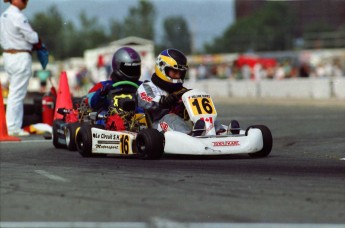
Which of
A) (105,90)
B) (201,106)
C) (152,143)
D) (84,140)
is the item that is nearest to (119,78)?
(105,90)

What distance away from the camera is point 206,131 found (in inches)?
411

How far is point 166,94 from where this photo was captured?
11258 mm

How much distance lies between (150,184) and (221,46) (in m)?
154

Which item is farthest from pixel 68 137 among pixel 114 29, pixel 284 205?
pixel 114 29

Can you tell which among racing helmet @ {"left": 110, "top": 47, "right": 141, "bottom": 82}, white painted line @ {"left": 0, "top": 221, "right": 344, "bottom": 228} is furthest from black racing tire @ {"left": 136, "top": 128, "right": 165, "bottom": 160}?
white painted line @ {"left": 0, "top": 221, "right": 344, "bottom": 228}

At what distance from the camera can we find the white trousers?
50.4 ft

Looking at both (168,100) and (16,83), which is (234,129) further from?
(16,83)

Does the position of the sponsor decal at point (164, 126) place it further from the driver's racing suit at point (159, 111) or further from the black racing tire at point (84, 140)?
A: the black racing tire at point (84, 140)

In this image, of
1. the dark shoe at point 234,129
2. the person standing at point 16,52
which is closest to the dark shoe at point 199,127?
the dark shoe at point 234,129

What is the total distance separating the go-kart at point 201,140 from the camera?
33.3ft

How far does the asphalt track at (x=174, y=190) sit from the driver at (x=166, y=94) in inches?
14.9

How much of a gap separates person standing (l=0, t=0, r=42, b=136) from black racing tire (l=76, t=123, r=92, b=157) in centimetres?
406

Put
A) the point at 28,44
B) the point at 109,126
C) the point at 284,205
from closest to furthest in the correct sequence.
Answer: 1. the point at 284,205
2. the point at 109,126
3. the point at 28,44

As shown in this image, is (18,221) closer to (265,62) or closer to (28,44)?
(28,44)
